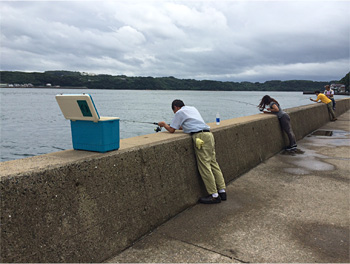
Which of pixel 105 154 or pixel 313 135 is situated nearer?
pixel 105 154

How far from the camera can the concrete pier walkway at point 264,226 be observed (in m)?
3.24

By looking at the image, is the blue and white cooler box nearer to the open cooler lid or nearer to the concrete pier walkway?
the open cooler lid

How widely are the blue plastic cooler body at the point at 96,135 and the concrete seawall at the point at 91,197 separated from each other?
4.2 inches

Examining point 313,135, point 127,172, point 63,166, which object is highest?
point 63,166

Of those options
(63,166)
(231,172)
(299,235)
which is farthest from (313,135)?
(63,166)

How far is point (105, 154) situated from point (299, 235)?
238 cm

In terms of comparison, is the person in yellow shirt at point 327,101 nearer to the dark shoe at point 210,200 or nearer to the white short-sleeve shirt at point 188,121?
the white short-sleeve shirt at point 188,121

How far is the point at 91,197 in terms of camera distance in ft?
10.2

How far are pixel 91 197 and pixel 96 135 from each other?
67 centimetres

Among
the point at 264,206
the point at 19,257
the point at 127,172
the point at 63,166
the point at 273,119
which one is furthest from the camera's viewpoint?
the point at 273,119

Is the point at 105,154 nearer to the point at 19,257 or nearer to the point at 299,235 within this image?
the point at 19,257

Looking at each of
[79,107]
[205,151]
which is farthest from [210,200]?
[79,107]

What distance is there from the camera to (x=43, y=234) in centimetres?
264

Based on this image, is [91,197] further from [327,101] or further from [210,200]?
[327,101]
